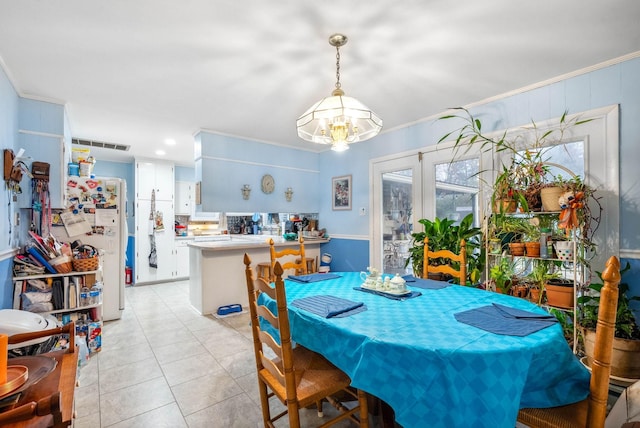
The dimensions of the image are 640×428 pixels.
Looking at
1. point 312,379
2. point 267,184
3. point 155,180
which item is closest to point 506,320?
point 312,379

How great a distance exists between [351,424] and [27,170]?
3452 mm

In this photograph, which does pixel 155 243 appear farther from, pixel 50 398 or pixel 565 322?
pixel 565 322

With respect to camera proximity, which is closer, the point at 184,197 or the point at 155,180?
the point at 155,180

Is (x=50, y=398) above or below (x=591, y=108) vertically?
below

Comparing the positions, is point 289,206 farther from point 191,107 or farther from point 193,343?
point 193,343

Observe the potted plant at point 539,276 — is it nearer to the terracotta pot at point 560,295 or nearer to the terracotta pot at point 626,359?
the terracotta pot at point 560,295

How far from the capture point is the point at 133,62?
2.35 metres

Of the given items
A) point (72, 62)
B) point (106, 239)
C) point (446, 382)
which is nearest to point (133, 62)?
point (72, 62)

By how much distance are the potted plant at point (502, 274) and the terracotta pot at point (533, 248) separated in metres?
0.29

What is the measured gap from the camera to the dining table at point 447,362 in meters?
1.10

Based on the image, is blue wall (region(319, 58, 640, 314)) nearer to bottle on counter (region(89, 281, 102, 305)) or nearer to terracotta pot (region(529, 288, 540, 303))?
terracotta pot (region(529, 288, 540, 303))

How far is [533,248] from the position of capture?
8.19ft

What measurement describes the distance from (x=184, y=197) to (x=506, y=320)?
6157 millimetres

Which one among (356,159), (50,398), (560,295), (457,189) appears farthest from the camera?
(356,159)
